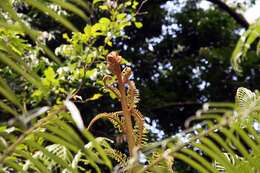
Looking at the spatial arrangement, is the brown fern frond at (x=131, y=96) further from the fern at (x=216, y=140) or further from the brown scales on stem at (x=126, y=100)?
the fern at (x=216, y=140)

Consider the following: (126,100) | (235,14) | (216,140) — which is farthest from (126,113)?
(235,14)

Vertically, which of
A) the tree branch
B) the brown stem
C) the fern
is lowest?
the fern

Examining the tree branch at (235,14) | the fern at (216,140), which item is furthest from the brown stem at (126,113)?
the tree branch at (235,14)

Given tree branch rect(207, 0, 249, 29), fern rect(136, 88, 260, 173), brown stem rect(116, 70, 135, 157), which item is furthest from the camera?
tree branch rect(207, 0, 249, 29)

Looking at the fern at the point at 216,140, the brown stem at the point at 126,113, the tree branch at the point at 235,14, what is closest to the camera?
the fern at the point at 216,140

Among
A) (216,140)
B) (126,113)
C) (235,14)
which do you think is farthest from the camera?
(235,14)

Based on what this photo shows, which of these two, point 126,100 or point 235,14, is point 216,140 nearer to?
point 126,100

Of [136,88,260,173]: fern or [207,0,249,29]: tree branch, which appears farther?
[207,0,249,29]: tree branch

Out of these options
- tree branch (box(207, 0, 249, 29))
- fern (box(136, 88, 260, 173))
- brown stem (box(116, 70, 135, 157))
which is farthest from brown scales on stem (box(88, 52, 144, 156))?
tree branch (box(207, 0, 249, 29))

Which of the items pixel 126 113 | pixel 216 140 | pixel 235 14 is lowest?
pixel 216 140

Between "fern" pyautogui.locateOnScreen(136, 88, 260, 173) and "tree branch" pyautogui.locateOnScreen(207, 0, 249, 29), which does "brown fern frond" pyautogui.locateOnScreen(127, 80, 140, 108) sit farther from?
"tree branch" pyautogui.locateOnScreen(207, 0, 249, 29)

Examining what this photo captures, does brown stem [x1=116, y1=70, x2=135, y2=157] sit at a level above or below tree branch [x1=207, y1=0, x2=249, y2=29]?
below

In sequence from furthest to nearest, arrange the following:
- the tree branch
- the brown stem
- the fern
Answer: the tree branch
the brown stem
the fern

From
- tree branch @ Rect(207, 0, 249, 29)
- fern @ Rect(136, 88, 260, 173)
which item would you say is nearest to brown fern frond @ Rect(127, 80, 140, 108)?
fern @ Rect(136, 88, 260, 173)
